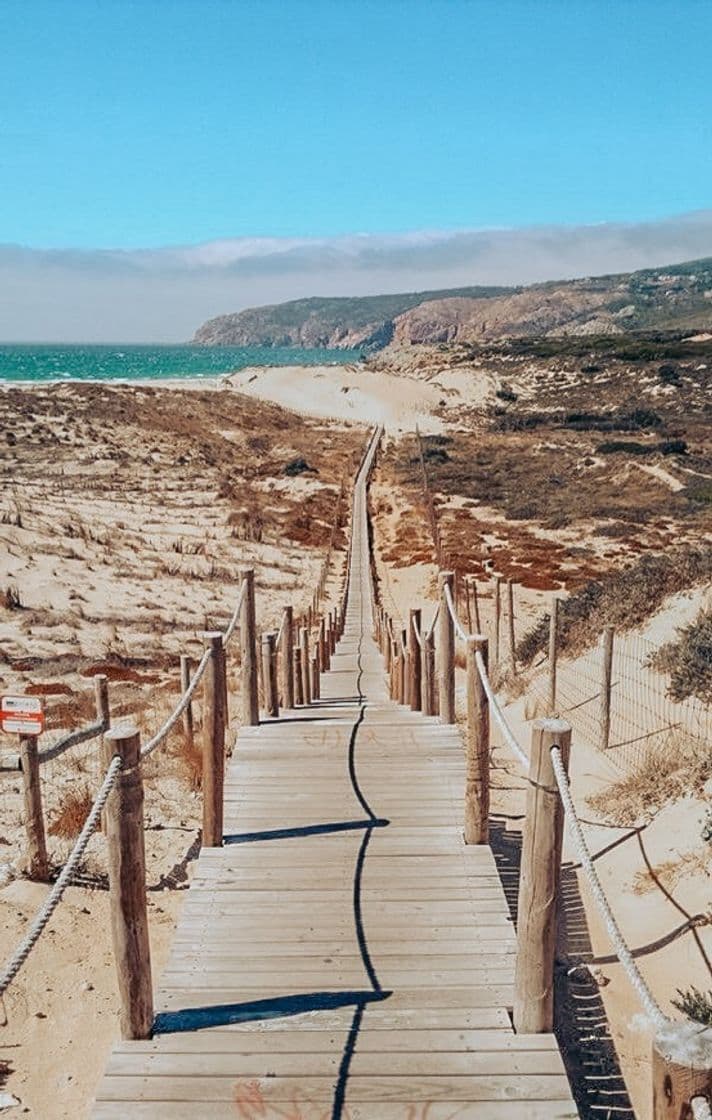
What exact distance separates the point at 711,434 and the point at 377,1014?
49.2 metres

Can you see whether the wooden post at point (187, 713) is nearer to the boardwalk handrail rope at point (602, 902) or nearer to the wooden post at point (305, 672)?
the wooden post at point (305, 672)

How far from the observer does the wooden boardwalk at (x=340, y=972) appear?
3662mm

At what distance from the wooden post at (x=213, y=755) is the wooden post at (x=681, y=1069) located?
3.79 m

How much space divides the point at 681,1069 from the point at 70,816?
6.49m

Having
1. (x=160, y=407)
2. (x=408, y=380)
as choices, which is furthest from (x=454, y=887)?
(x=408, y=380)

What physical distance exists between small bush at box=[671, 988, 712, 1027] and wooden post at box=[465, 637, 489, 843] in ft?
4.64

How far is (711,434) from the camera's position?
48469 millimetres

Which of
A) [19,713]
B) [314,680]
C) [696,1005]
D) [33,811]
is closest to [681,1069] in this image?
[696,1005]

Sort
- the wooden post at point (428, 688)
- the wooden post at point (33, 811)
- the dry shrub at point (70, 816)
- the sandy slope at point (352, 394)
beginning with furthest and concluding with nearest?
1. the sandy slope at point (352, 394)
2. the wooden post at point (428, 688)
3. the dry shrub at point (70, 816)
4. the wooden post at point (33, 811)

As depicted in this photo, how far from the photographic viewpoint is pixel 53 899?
3418mm

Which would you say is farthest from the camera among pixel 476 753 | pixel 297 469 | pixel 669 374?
pixel 669 374

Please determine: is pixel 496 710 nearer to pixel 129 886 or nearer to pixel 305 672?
pixel 129 886

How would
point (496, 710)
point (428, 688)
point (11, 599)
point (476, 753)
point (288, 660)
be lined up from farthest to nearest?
point (11, 599) → point (288, 660) → point (428, 688) → point (476, 753) → point (496, 710)

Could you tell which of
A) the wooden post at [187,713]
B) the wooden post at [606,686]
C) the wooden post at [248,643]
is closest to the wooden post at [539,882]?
the wooden post at [248,643]
